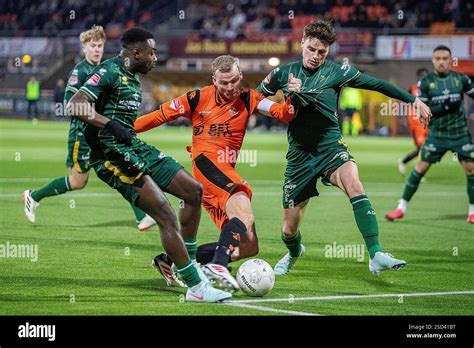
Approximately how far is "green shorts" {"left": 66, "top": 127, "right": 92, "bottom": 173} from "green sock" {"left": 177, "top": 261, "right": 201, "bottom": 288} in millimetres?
4831

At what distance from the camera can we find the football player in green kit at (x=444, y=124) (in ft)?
47.7

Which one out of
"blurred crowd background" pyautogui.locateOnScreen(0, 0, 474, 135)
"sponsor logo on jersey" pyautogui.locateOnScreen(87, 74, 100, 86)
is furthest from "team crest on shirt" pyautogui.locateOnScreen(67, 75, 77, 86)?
"blurred crowd background" pyautogui.locateOnScreen(0, 0, 474, 135)

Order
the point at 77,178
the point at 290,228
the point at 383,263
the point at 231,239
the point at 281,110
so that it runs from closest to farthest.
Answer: the point at 231,239 < the point at 383,263 < the point at 281,110 < the point at 290,228 < the point at 77,178

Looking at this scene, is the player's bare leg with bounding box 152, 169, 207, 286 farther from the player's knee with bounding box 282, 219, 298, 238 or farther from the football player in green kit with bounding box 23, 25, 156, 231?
the football player in green kit with bounding box 23, 25, 156, 231

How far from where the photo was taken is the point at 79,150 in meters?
12.6

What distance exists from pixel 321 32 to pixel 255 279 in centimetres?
246

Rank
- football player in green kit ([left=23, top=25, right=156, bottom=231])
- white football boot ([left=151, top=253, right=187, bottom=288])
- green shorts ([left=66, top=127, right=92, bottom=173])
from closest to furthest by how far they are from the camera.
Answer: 1. white football boot ([left=151, top=253, right=187, bottom=288])
2. football player in green kit ([left=23, top=25, right=156, bottom=231])
3. green shorts ([left=66, top=127, right=92, bottom=173])

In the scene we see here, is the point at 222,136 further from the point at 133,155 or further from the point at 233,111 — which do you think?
the point at 133,155

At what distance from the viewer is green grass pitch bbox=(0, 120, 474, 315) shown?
312 inches

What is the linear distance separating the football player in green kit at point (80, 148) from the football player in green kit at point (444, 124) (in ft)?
14.5

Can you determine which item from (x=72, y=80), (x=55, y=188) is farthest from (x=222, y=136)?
(x=55, y=188)

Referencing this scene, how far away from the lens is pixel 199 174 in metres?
9.11
